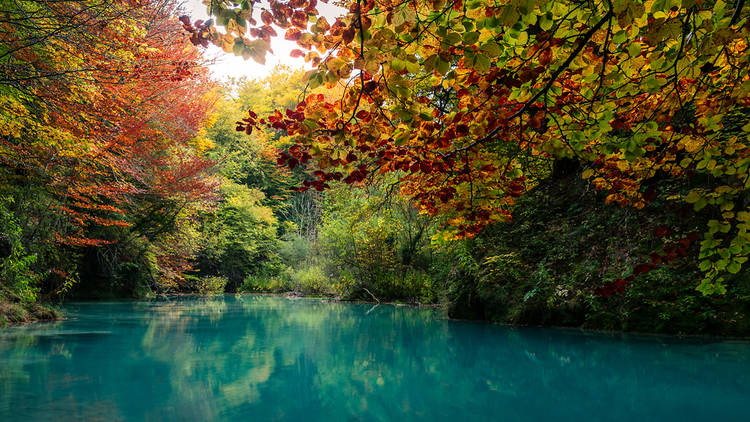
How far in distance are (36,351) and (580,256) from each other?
24.7ft

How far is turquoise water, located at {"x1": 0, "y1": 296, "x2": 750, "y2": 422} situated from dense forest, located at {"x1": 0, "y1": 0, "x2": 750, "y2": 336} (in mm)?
970

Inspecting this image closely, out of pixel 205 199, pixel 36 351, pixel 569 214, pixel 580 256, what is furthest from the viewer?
pixel 205 199

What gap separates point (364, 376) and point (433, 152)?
8.26 feet

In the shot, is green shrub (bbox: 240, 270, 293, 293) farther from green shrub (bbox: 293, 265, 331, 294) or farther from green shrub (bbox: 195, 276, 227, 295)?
green shrub (bbox: 293, 265, 331, 294)

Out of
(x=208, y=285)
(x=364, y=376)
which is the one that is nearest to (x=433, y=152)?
(x=364, y=376)

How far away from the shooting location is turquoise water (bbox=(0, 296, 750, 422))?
2896 mm

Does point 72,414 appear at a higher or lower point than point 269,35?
lower

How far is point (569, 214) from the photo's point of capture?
793 cm

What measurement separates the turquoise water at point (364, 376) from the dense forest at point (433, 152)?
3.18ft

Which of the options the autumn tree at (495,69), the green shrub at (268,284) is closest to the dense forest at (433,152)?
the autumn tree at (495,69)

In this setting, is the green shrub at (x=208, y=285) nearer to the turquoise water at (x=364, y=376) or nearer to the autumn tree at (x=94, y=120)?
the autumn tree at (x=94, y=120)

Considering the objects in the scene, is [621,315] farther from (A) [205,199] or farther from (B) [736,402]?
(A) [205,199]

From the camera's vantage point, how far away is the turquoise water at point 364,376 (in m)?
2.90

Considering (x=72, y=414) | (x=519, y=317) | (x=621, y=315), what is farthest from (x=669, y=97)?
(x=519, y=317)
